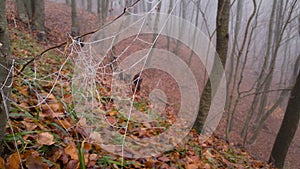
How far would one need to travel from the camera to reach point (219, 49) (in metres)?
3.68

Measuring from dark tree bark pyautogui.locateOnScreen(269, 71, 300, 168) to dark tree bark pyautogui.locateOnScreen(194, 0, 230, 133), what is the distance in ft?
6.39

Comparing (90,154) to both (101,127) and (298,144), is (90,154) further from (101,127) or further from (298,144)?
(298,144)

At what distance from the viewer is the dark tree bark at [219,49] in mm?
3535

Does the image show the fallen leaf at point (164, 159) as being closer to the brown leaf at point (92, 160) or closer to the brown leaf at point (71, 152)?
the brown leaf at point (92, 160)

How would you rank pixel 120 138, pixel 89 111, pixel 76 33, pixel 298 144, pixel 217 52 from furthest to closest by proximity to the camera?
1. pixel 298 144
2. pixel 76 33
3. pixel 217 52
4. pixel 89 111
5. pixel 120 138

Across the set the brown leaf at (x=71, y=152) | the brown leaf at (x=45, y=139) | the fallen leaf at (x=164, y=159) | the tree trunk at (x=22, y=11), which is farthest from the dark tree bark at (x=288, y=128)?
the tree trunk at (x=22, y=11)

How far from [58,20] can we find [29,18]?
6.34 metres

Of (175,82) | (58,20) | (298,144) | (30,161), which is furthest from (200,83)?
(30,161)

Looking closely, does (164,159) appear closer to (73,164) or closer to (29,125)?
(73,164)

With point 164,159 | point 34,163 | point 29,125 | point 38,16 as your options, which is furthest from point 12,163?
point 38,16

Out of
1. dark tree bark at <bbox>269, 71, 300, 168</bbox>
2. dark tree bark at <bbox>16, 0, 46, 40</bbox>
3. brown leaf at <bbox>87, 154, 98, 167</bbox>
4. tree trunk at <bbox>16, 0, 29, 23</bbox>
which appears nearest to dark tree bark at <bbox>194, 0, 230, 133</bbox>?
dark tree bark at <bbox>269, 71, 300, 168</bbox>

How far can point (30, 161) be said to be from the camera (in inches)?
39.3

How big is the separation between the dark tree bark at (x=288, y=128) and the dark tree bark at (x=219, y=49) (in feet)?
6.39

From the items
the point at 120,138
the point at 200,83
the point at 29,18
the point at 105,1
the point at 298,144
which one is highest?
the point at 105,1
